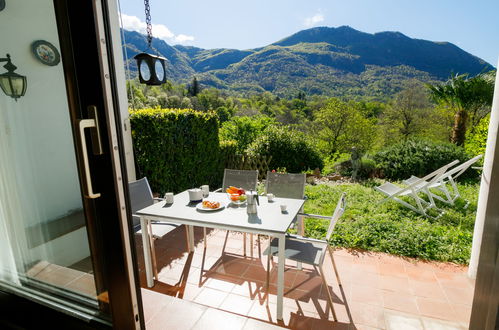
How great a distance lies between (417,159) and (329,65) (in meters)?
31.5

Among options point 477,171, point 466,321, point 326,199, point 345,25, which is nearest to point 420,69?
point 345,25

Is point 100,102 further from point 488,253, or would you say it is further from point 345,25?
point 345,25

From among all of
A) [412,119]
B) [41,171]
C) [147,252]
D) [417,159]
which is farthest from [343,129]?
[41,171]

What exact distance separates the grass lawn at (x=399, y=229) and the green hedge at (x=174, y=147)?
89.3 inches

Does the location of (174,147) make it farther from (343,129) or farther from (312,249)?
(343,129)

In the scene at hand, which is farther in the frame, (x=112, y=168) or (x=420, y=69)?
(x=420, y=69)

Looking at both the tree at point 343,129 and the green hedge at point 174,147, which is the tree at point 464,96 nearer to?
the tree at point 343,129

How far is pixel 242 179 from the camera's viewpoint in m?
3.35

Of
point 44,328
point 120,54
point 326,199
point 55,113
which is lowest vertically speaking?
point 326,199

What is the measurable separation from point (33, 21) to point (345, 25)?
2111 inches

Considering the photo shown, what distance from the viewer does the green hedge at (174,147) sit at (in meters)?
4.27

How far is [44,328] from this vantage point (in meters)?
1.43

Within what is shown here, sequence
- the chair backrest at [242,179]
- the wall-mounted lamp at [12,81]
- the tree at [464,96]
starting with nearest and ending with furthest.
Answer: the wall-mounted lamp at [12,81], the chair backrest at [242,179], the tree at [464,96]

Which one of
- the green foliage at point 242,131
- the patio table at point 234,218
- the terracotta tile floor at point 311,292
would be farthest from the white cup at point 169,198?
the green foliage at point 242,131
